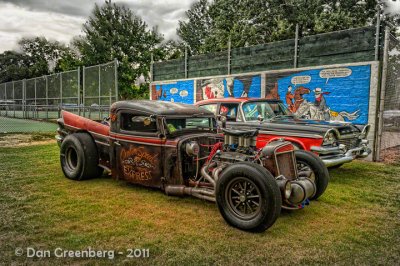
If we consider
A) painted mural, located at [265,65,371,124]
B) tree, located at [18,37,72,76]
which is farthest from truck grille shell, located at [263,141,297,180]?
tree, located at [18,37,72,76]

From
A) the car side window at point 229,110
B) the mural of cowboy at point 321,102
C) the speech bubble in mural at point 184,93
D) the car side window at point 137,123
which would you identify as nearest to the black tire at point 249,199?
the car side window at point 137,123

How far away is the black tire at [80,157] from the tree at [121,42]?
24.7 metres

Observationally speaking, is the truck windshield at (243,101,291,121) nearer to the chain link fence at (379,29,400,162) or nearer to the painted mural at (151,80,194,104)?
the chain link fence at (379,29,400,162)

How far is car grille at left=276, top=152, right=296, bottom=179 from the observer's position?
398 cm

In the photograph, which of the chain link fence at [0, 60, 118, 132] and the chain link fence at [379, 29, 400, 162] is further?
the chain link fence at [0, 60, 118, 132]

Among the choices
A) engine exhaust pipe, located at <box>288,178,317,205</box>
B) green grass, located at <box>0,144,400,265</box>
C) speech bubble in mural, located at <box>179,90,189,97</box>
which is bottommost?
green grass, located at <box>0,144,400,265</box>

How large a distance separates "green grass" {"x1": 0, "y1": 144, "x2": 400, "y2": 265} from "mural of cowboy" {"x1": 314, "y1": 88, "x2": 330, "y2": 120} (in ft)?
14.2

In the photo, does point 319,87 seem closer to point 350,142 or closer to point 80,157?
point 350,142

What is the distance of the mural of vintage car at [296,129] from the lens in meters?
5.90

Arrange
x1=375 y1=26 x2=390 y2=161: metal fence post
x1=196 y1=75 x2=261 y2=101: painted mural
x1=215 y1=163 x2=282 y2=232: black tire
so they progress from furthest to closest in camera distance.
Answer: x1=196 y1=75 x2=261 y2=101: painted mural
x1=375 y1=26 x2=390 y2=161: metal fence post
x1=215 y1=163 x2=282 y2=232: black tire

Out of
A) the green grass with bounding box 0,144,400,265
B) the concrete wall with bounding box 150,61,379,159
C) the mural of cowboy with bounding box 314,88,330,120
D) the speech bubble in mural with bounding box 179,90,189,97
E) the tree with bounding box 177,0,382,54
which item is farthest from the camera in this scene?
the tree with bounding box 177,0,382,54

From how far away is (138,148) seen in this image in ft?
16.0

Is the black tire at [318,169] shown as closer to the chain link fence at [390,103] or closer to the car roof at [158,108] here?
the car roof at [158,108]

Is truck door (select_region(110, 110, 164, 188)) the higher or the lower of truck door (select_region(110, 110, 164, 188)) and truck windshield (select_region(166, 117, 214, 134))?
the lower
